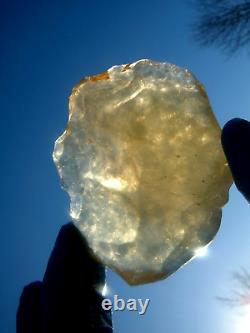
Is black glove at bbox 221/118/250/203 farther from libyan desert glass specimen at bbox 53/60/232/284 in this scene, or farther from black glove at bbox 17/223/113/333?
black glove at bbox 17/223/113/333

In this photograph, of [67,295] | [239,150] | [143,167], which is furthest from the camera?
[143,167]

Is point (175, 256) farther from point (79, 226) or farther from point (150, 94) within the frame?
point (150, 94)

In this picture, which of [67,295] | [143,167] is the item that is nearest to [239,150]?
[143,167]

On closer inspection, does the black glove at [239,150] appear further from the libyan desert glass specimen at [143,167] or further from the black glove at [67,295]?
the black glove at [67,295]

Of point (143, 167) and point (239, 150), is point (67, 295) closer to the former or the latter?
point (143, 167)

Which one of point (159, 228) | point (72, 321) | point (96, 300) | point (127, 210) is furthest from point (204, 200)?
point (72, 321)

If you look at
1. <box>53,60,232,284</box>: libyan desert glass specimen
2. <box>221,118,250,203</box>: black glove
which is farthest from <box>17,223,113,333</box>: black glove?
<box>221,118,250,203</box>: black glove

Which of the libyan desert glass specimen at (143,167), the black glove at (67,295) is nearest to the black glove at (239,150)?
the libyan desert glass specimen at (143,167)
